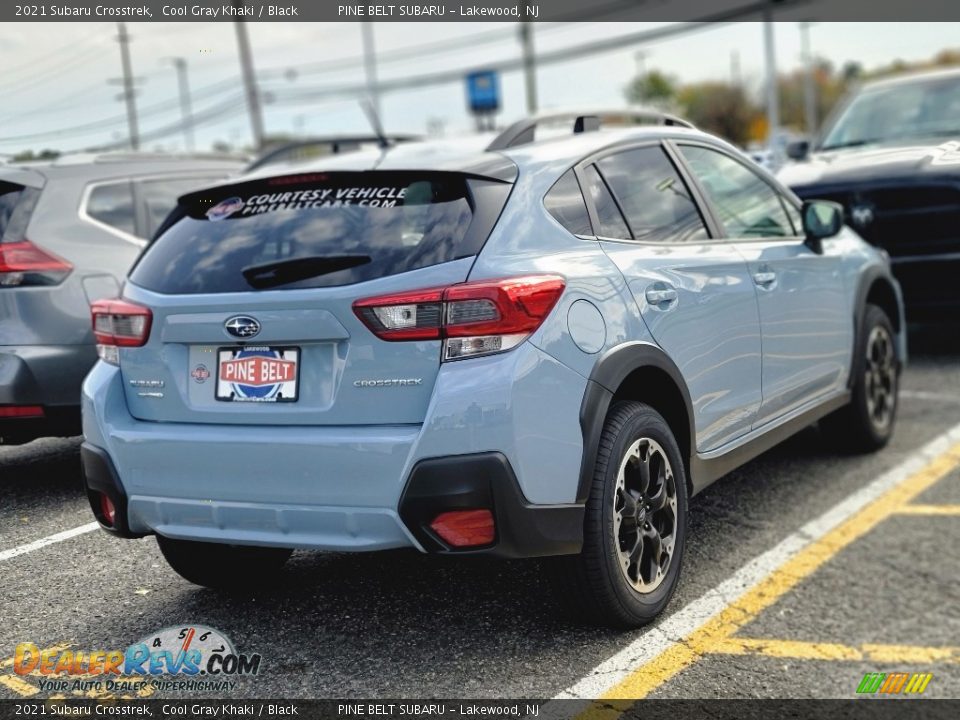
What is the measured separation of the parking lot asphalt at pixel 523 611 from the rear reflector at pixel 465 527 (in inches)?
18.5

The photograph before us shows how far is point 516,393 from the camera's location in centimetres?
310

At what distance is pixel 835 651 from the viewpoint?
12.5 ft

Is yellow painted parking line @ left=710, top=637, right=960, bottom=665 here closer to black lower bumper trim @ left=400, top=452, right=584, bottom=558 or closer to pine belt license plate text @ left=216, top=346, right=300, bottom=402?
black lower bumper trim @ left=400, top=452, right=584, bottom=558

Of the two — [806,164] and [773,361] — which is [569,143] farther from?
[806,164]

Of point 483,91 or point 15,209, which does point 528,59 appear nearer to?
point 483,91

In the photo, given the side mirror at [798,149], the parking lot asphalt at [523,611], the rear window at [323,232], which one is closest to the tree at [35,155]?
the parking lot asphalt at [523,611]

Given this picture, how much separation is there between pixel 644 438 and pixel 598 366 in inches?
15.3

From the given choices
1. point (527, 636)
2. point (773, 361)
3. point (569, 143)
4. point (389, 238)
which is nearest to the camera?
point (389, 238)

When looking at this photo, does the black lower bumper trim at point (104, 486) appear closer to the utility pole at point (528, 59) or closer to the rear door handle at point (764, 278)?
the rear door handle at point (764, 278)

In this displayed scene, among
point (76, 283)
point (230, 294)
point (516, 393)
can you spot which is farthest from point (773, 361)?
point (76, 283)

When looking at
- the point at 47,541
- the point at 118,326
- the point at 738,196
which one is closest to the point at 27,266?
the point at 47,541

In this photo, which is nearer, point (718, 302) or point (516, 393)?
point (516, 393)

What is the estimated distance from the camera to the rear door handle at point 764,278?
14.8ft

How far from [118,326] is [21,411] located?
1.60m
